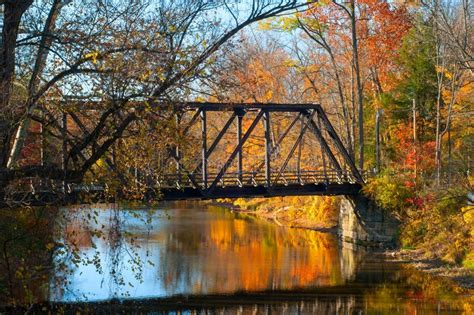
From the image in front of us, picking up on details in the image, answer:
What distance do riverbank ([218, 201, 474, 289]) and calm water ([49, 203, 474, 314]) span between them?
2.09 ft

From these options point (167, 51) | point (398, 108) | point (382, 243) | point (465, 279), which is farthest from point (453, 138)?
point (167, 51)

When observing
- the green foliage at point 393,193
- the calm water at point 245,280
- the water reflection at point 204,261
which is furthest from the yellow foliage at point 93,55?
the green foliage at point 393,193

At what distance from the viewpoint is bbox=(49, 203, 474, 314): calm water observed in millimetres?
19688

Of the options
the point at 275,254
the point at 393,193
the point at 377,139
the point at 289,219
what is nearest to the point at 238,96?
the point at 275,254

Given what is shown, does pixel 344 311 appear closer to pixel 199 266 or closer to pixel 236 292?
pixel 236 292

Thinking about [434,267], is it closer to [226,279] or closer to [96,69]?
[226,279]

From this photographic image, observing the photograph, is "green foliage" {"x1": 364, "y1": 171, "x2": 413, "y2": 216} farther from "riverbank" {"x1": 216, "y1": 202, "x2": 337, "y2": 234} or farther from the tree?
the tree

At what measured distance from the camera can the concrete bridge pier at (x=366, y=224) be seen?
107 ft

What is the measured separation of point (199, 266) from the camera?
A: 25234 millimetres

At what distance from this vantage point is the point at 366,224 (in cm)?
3394

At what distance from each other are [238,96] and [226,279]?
7.30 metres

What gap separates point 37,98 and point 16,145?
1.38 meters

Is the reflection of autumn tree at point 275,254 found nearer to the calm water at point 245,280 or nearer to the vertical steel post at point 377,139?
the calm water at point 245,280

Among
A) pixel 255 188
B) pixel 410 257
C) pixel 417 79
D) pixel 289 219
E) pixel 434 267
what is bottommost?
pixel 434 267
